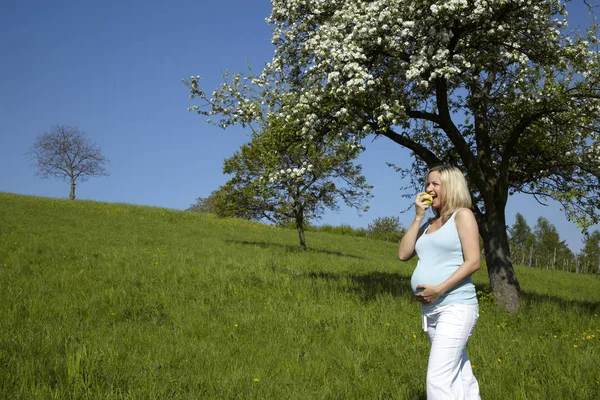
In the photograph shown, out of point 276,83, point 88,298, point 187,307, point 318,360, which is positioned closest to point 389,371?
point 318,360

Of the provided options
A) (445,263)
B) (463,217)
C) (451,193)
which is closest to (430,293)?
(445,263)

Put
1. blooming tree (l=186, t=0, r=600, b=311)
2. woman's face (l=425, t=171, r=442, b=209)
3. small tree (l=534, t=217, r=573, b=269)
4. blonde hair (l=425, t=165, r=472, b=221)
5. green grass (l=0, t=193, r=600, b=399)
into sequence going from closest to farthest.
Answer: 1. blonde hair (l=425, t=165, r=472, b=221)
2. woman's face (l=425, t=171, r=442, b=209)
3. green grass (l=0, t=193, r=600, b=399)
4. blooming tree (l=186, t=0, r=600, b=311)
5. small tree (l=534, t=217, r=573, b=269)

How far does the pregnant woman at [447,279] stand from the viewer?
156 inches

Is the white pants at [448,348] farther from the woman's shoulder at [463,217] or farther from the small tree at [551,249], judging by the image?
the small tree at [551,249]

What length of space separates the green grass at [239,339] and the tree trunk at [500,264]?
0.41 m

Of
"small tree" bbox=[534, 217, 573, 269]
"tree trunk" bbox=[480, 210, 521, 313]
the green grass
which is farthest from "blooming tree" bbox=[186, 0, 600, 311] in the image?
"small tree" bbox=[534, 217, 573, 269]

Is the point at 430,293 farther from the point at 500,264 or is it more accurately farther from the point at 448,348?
the point at 500,264

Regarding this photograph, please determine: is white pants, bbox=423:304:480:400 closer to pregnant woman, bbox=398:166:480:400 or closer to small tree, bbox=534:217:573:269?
pregnant woman, bbox=398:166:480:400

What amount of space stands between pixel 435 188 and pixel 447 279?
0.83 meters

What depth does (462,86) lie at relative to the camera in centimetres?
1373

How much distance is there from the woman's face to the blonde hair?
0.03 meters

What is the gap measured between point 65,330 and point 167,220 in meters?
36.1

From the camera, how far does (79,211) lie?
40.9 meters

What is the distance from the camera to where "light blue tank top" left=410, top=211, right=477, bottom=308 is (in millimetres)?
4059
